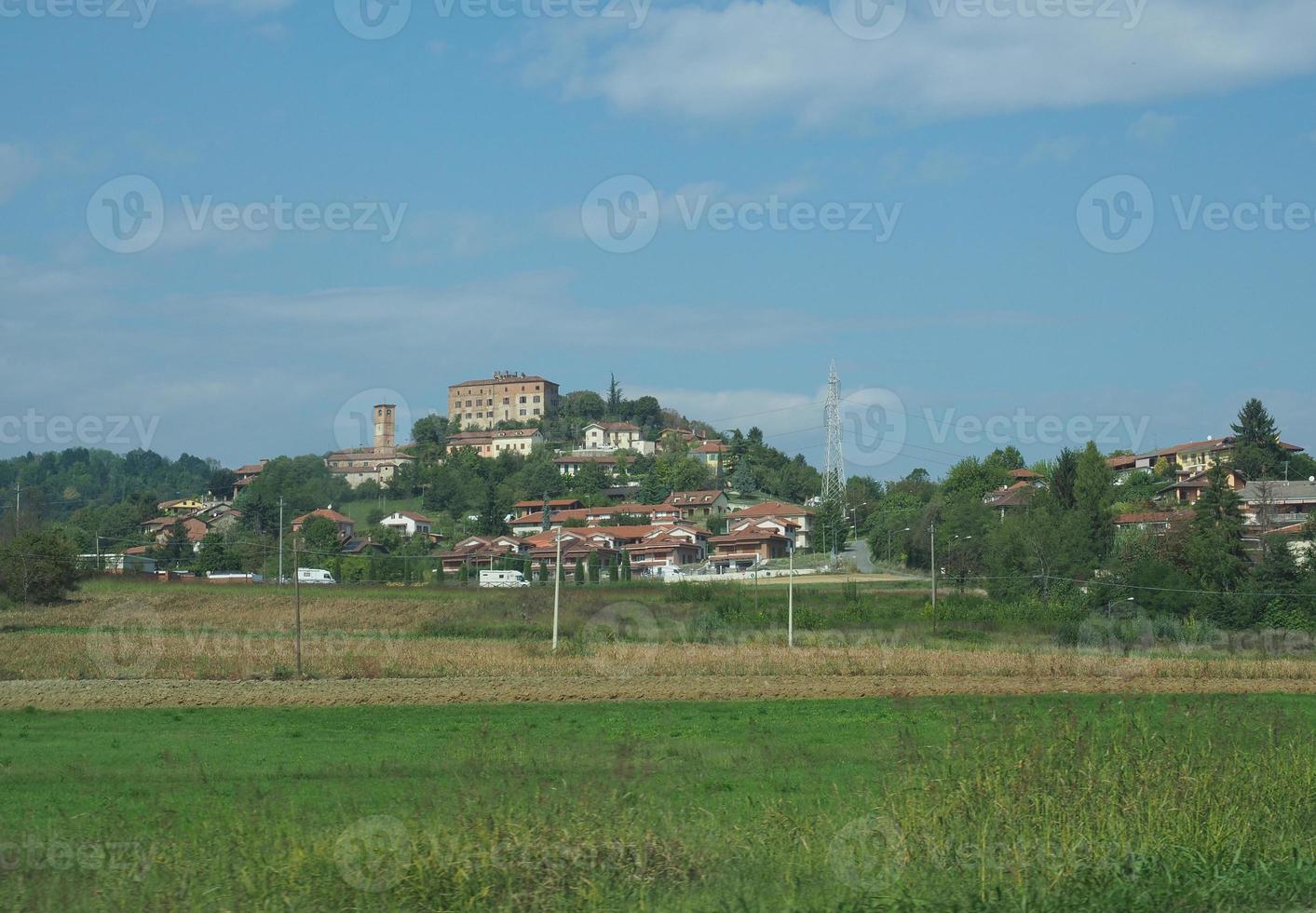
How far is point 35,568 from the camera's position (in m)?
60.9

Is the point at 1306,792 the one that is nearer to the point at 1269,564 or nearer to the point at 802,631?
the point at 802,631

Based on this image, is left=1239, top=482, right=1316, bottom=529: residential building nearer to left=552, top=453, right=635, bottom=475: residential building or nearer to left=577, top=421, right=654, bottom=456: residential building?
left=552, top=453, right=635, bottom=475: residential building

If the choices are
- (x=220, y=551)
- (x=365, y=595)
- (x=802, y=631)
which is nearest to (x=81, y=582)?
(x=365, y=595)

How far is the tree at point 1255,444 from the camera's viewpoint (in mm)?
120812

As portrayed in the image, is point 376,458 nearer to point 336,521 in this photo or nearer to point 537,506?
point 537,506

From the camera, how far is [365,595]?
71.0 m

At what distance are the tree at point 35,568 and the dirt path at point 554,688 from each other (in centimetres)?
2783

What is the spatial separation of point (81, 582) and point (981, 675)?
173 feet

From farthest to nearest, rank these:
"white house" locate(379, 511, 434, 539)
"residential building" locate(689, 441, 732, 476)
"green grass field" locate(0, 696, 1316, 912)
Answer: "residential building" locate(689, 441, 732, 476) → "white house" locate(379, 511, 434, 539) → "green grass field" locate(0, 696, 1316, 912)

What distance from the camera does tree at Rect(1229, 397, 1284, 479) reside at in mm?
120812

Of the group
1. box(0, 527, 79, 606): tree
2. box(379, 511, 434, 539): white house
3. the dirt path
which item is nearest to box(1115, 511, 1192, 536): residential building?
the dirt path

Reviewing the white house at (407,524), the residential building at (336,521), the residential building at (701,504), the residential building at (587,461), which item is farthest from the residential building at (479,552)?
the residential building at (587,461)

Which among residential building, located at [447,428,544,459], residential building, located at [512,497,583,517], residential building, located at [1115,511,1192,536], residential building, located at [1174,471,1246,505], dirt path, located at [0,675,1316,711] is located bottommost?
dirt path, located at [0,675,1316,711]

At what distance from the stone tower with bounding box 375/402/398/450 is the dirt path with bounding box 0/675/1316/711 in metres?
145
